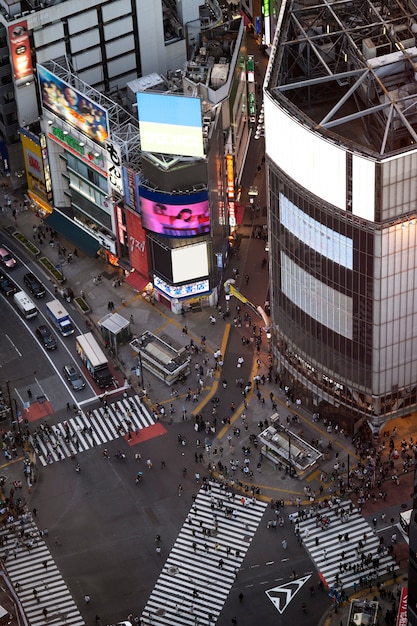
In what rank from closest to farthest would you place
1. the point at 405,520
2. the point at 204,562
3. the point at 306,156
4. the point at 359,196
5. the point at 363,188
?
the point at 363,188
the point at 359,196
the point at 306,156
the point at 405,520
the point at 204,562

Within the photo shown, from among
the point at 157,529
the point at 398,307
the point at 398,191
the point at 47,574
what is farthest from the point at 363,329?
the point at 47,574

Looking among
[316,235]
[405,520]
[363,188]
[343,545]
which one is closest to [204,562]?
[343,545]

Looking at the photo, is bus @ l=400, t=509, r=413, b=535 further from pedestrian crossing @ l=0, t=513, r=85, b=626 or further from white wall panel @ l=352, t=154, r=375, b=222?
pedestrian crossing @ l=0, t=513, r=85, b=626

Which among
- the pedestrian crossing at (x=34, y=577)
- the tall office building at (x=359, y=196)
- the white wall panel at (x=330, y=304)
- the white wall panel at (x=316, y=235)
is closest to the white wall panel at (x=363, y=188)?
the tall office building at (x=359, y=196)

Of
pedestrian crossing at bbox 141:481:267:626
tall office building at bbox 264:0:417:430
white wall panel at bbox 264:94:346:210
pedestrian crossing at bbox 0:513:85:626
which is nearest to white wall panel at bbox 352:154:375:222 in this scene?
tall office building at bbox 264:0:417:430

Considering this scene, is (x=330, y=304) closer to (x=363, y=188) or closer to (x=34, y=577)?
(x=363, y=188)

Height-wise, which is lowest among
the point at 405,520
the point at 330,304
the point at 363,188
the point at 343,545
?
the point at 343,545
